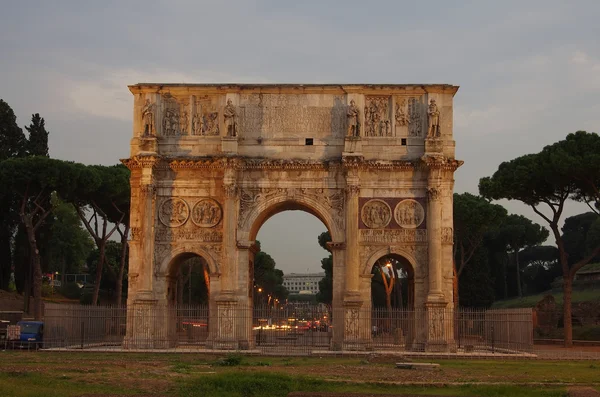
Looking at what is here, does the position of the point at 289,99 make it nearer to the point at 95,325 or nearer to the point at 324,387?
the point at 95,325

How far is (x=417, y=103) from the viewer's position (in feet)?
106

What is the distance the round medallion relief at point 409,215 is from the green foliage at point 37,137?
26046 mm

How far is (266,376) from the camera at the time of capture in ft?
55.7

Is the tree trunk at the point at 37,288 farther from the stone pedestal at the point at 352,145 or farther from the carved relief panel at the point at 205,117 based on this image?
the stone pedestal at the point at 352,145

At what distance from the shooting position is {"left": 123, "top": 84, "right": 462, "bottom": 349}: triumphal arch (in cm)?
3089

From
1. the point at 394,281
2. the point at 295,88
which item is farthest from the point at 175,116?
the point at 394,281

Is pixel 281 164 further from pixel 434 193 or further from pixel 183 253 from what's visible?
pixel 434 193

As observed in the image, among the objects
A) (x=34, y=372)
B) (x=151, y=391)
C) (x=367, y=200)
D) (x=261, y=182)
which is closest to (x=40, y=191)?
(x=261, y=182)

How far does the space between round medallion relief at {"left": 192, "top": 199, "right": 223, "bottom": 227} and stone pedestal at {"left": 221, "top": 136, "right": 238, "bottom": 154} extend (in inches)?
83.4

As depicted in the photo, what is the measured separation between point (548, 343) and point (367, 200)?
16.9m

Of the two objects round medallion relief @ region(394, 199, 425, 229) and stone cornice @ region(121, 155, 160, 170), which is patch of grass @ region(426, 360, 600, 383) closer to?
round medallion relief @ region(394, 199, 425, 229)

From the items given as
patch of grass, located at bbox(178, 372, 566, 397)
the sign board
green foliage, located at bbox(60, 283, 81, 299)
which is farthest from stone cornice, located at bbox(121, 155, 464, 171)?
green foliage, located at bbox(60, 283, 81, 299)

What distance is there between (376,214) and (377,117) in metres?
3.87

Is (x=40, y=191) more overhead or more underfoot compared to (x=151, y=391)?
more overhead
